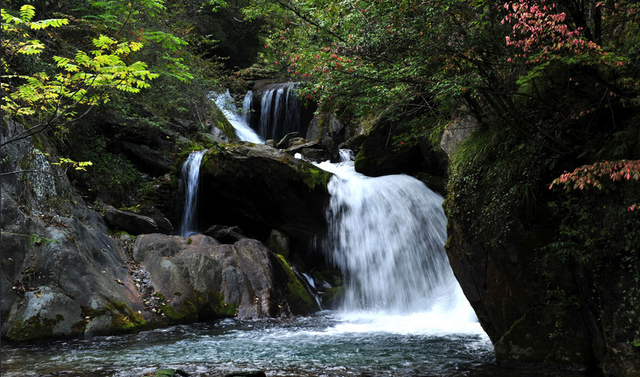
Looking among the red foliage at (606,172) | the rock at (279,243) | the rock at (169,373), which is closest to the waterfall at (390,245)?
the rock at (279,243)

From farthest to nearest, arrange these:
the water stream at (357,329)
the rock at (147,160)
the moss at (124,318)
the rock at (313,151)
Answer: the rock at (313,151), the rock at (147,160), the moss at (124,318), the water stream at (357,329)

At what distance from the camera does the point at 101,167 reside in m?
13.8

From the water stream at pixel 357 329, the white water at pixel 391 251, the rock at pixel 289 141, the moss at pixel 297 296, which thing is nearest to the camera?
the water stream at pixel 357 329

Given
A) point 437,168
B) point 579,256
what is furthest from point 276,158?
point 579,256

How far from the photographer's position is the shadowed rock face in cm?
1334

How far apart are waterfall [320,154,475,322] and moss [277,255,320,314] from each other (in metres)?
1.15

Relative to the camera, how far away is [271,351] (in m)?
6.83

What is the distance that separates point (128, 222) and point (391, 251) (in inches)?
295

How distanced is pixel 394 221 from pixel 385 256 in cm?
111

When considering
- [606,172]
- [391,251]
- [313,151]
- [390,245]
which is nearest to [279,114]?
[313,151]

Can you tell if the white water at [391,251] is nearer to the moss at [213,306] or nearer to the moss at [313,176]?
the moss at [313,176]

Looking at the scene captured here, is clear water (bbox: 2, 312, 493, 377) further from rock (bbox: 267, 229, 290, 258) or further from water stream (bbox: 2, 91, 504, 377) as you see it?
rock (bbox: 267, 229, 290, 258)

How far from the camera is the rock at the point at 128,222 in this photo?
11.7 meters

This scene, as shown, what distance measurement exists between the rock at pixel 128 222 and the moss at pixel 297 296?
3846 mm
